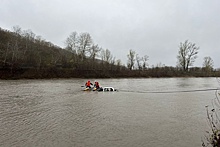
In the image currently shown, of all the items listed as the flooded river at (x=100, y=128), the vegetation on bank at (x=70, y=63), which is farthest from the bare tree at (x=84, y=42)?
the flooded river at (x=100, y=128)

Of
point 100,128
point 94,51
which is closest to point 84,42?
point 94,51

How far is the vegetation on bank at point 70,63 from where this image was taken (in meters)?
46.6

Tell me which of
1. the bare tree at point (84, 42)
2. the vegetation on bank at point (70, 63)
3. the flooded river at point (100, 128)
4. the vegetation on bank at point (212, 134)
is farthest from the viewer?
the bare tree at point (84, 42)

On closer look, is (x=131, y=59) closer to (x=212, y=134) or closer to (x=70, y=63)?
(x=70, y=63)

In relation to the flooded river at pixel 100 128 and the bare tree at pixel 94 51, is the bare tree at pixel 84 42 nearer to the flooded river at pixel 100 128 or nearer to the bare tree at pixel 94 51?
the bare tree at pixel 94 51

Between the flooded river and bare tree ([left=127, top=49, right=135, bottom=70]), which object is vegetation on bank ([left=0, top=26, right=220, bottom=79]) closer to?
bare tree ([left=127, top=49, right=135, bottom=70])

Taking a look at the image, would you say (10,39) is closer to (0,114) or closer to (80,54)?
(80,54)

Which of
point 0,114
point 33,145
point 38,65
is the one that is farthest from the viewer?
point 38,65

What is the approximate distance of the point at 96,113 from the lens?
1073 centimetres

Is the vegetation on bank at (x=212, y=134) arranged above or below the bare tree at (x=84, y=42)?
below

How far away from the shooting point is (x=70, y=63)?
2176 inches

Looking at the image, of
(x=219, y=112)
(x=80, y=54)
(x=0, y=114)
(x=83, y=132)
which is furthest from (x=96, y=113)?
(x=80, y=54)

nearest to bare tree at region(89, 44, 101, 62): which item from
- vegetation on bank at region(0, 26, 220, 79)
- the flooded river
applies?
vegetation on bank at region(0, 26, 220, 79)

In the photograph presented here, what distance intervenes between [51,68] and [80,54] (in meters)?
16.5
